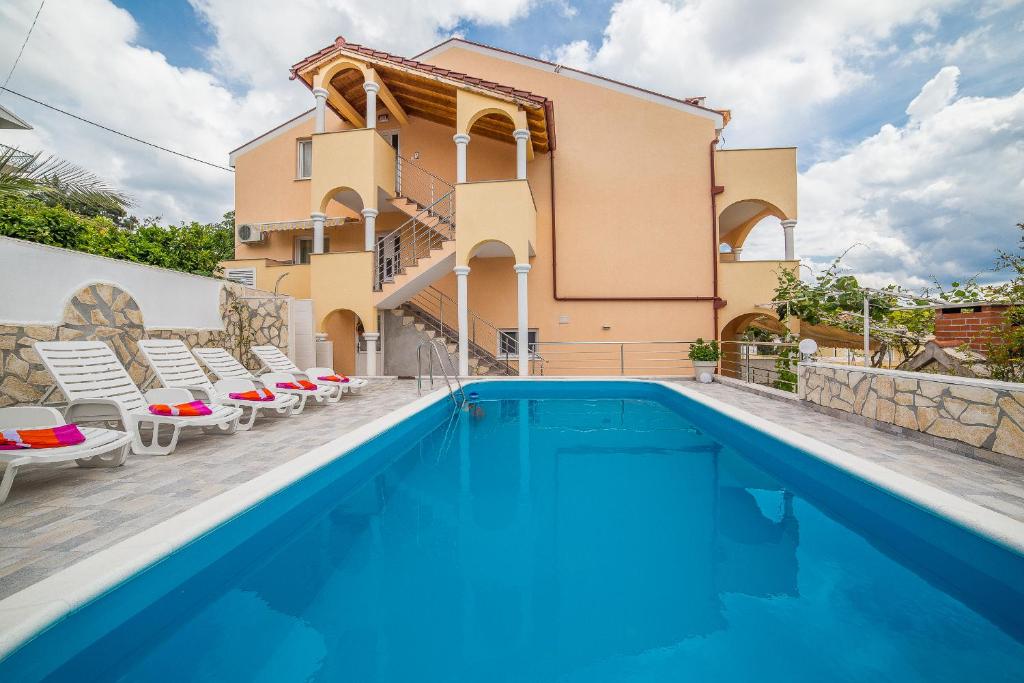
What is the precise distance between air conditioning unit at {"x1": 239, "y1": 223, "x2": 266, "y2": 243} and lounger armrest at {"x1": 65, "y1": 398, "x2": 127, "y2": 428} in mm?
10647

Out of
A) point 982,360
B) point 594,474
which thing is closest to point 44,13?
point 594,474

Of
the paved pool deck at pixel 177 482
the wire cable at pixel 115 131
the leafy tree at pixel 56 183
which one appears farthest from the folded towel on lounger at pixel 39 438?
the wire cable at pixel 115 131

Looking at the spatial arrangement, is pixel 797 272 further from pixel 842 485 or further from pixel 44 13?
pixel 44 13

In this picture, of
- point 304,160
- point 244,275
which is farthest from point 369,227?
point 304,160

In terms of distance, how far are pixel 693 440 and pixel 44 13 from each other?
1435 cm

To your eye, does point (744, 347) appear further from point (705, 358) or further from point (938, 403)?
point (938, 403)

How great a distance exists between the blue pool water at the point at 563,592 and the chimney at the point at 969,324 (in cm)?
415

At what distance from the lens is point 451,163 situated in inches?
534

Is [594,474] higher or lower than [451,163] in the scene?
lower

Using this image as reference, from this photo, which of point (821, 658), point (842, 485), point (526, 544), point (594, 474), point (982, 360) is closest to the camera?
point (821, 658)

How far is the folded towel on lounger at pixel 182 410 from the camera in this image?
4363 mm

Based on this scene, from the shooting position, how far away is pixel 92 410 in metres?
4.27

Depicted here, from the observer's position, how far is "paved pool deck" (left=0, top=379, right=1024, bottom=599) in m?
2.43

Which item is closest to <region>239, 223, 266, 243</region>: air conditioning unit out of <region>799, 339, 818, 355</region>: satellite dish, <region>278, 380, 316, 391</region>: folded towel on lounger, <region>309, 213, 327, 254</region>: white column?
<region>309, 213, 327, 254</region>: white column
